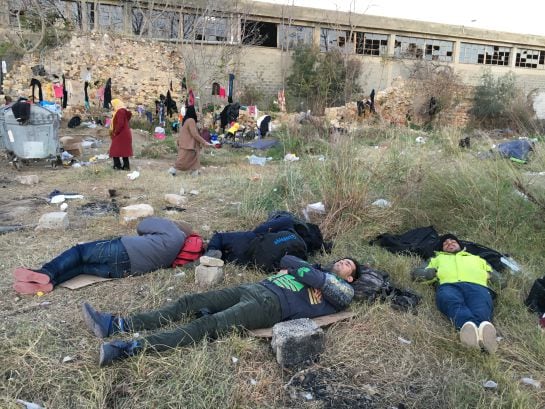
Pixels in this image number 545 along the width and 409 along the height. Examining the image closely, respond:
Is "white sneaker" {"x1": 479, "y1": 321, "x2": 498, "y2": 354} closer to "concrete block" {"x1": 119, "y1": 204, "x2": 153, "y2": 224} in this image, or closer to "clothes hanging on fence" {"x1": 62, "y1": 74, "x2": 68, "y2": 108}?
"concrete block" {"x1": 119, "y1": 204, "x2": 153, "y2": 224}

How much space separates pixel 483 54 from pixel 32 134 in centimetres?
2610

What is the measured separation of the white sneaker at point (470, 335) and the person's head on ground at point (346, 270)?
2.71ft

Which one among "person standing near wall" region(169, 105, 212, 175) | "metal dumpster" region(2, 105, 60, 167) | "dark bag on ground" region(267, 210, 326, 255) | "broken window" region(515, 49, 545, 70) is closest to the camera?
"dark bag on ground" region(267, 210, 326, 255)

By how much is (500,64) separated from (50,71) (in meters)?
24.8

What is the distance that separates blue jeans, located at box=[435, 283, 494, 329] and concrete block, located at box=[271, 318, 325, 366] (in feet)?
3.17

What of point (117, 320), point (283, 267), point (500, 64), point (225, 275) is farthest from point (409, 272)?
point (500, 64)

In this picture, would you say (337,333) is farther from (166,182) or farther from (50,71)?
(50,71)

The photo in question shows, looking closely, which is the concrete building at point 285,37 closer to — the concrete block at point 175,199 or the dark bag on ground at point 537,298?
the concrete block at point 175,199

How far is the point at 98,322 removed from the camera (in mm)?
2510

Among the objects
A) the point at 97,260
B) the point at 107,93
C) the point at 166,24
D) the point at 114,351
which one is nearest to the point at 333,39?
the point at 166,24

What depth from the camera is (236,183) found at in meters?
6.40

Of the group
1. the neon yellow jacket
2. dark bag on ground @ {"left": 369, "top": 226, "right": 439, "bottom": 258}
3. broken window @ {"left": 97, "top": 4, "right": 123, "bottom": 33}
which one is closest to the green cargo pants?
the neon yellow jacket

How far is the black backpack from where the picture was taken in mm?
3535

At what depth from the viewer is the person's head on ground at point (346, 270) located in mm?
3193
